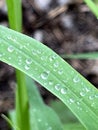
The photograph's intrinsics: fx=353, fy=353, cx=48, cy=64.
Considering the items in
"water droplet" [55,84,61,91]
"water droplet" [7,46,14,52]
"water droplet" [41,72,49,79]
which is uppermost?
"water droplet" [7,46,14,52]

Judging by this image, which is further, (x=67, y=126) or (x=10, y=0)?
(x=67, y=126)

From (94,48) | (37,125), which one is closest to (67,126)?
(37,125)

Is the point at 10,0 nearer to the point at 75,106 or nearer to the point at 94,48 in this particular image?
the point at 75,106

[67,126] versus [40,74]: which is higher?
[67,126]

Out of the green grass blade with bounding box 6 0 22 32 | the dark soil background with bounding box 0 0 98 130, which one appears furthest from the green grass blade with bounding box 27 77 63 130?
the dark soil background with bounding box 0 0 98 130

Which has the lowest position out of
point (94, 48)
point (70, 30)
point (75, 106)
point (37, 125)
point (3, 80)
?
point (75, 106)

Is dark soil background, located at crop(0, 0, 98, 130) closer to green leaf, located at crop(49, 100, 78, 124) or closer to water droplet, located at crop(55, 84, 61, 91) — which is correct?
green leaf, located at crop(49, 100, 78, 124)
